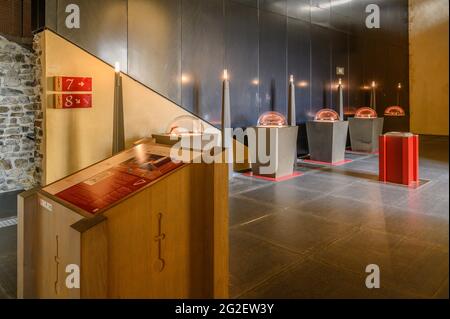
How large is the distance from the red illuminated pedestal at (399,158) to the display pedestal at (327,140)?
5.69ft

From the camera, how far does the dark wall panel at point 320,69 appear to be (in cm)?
869

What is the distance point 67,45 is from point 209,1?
9.02ft

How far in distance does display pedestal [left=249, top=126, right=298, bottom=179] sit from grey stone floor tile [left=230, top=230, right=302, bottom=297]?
287 centimetres

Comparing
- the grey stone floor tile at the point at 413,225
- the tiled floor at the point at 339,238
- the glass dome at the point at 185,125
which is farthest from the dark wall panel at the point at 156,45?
the grey stone floor tile at the point at 413,225

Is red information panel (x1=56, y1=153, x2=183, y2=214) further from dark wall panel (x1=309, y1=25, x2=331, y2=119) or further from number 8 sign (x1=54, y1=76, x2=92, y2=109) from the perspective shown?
dark wall panel (x1=309, y1=25, x2=331, y2=119)

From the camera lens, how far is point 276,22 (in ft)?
25.0

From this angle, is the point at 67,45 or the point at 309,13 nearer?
the point at 67,45

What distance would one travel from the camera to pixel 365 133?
9.04 metres

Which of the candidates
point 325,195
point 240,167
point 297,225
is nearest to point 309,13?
point 240,167

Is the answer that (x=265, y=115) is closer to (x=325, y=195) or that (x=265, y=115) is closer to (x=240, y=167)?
(x=240, y=167)

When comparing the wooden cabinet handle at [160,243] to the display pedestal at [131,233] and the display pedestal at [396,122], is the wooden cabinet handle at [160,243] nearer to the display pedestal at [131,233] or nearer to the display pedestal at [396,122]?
the display pedestal at [131,233]

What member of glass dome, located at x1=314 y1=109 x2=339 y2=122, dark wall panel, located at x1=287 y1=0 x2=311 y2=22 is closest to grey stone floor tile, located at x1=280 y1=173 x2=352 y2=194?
glass dome, located at x1=314 y1=109 x2=339 y2=122

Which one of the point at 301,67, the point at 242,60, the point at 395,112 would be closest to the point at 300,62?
the point at 301,67

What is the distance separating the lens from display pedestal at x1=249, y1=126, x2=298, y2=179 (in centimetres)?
616
